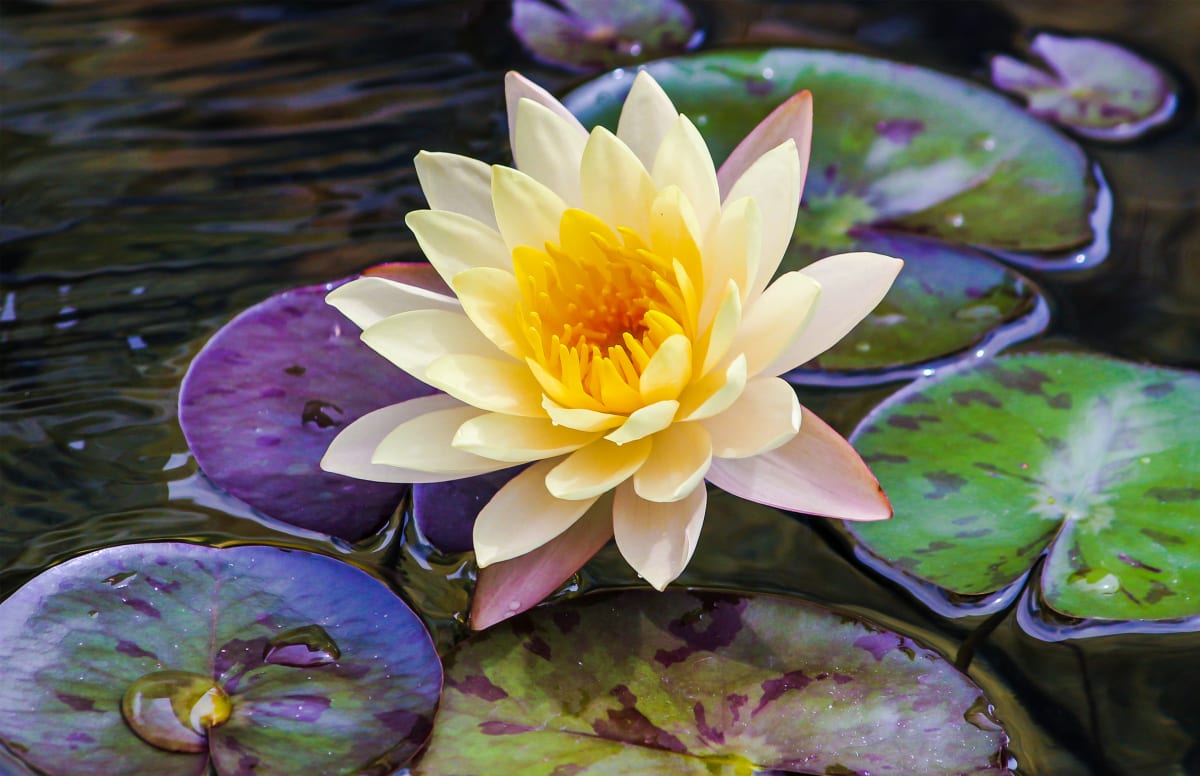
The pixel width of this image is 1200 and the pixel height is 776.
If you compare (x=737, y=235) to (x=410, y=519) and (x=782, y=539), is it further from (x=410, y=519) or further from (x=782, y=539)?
(x=410, y=519)

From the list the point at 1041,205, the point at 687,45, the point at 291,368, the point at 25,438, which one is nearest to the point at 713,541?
the point at 291,368

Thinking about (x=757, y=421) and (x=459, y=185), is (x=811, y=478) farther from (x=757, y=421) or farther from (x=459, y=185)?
(x=459, y=185)

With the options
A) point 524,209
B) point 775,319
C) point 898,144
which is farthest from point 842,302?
point 898,144

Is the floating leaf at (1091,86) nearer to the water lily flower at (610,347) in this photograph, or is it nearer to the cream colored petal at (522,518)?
the water lily flower at (610,347)

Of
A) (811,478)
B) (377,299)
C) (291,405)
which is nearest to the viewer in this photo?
(811,478)

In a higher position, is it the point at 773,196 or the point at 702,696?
the point at 773,196

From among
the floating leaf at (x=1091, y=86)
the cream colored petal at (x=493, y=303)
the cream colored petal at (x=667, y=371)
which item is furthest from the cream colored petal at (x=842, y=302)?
the floating leaf at (x=1091, y=86)

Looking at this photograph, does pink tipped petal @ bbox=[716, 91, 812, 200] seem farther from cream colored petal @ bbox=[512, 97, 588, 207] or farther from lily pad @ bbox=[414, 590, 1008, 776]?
lily pad @ bbox=[414, 590, 1008, 776]
